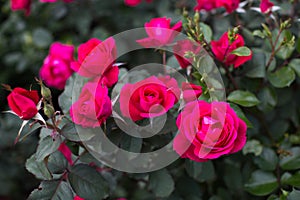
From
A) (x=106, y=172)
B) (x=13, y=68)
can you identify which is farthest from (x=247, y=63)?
(x=13, y=68)

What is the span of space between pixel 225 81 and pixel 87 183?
18.8 inches

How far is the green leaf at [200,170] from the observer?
118cm

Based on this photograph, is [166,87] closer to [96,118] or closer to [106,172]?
[96,118]

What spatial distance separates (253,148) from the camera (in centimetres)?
123

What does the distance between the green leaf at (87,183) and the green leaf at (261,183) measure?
0.41 metres

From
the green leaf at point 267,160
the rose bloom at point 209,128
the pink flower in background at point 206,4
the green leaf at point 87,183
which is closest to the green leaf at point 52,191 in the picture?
the green leaf at point 87,183

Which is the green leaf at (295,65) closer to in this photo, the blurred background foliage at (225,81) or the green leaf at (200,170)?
the blurred background foliage at (225,81)

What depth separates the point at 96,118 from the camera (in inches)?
37.4

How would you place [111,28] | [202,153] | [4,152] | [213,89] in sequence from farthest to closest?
[111,28], [4,152], [213,89], [202,153]

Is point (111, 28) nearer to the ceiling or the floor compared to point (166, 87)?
nearer to the floor

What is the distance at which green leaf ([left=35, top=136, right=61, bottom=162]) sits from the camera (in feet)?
3.25

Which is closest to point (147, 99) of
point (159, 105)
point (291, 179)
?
point (159, 105)

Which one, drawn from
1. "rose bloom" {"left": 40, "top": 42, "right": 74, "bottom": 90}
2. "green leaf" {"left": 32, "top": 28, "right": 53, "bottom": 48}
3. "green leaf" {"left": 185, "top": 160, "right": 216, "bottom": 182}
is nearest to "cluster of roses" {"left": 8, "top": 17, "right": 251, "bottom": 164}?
"green leaf" {"left": 185, "top": 160, "right": 216, "bottom": 182}

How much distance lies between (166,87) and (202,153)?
0.17 meters
